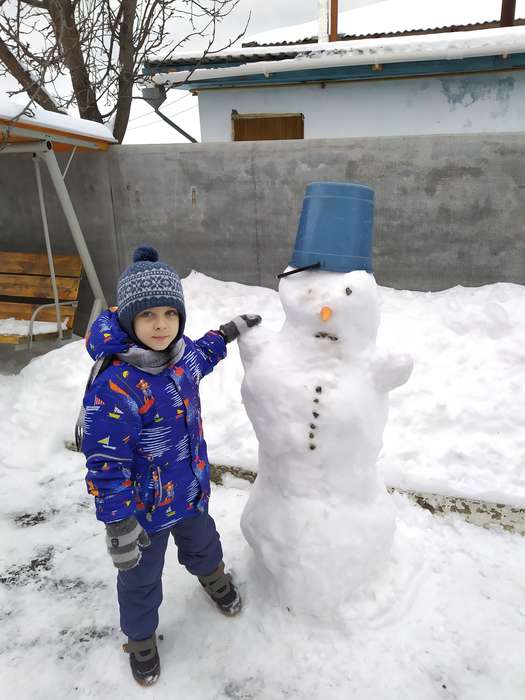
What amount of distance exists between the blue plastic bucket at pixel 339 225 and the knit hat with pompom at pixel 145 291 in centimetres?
58

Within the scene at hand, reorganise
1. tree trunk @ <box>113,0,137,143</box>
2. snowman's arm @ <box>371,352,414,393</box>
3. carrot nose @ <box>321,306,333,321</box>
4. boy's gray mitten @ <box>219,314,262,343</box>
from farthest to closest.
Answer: tree trunk @ <box>113,0,137,143</box> < boy's gray mitten @ <box>219,314,262,343</box> < snowman's arm @ <box>371,352,414,393</box> < carrot nose @ <box>321,306,333,321</box>

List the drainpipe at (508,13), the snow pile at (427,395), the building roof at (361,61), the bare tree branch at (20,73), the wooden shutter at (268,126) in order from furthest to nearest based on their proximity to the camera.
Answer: the wooden shutter at (268,126) < the drainpipe at (508,13) < the building roof at (361,61) < the bare tree branch at (20,73) < the snow pile at (427,395)

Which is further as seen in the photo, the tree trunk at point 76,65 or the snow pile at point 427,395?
the tree trunk at point 76,65

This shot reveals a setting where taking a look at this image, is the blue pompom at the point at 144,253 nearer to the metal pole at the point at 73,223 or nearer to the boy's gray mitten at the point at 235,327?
the boy's gray mitten at the point at 235,327

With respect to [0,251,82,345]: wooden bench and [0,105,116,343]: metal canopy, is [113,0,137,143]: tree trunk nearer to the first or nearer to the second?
[0,105,116,343]: metal canopy

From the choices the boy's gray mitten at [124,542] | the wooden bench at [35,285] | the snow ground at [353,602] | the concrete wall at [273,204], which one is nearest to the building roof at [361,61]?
the concrete wall at [273,204]

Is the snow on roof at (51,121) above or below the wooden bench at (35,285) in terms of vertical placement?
above

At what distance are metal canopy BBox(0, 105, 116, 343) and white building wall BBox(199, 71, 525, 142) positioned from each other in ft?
10.1

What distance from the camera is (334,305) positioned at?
1.99m

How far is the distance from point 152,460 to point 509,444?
2.30 metres

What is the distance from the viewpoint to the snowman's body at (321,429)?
2053 millimetres

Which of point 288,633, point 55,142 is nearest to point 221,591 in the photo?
point 288,633

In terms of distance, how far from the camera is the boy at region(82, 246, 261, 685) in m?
1.76

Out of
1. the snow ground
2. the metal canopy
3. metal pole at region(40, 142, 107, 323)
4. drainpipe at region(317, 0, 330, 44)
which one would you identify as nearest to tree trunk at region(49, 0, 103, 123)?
the metal canopy
